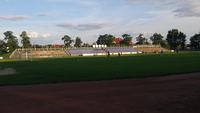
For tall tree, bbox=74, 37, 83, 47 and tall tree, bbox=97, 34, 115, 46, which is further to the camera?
tall tree, bbox=74, 37, 83, 47

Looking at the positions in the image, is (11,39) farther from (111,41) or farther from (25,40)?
(111,41)

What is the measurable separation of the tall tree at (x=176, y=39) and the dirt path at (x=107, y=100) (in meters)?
156

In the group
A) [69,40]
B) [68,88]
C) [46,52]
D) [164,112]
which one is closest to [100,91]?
[68,88]

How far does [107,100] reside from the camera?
1578 cm

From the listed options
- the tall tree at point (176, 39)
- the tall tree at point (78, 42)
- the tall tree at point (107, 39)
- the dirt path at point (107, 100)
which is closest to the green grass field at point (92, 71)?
Answer: the dirt path at point (107, 100)

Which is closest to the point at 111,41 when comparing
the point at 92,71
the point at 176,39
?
the point at 176,39

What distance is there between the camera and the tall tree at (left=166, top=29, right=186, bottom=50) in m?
173

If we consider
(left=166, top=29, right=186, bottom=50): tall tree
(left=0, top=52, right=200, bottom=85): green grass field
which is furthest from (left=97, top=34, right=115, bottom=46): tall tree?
(left=0, top=52, right=200, bottom=85): green grass field

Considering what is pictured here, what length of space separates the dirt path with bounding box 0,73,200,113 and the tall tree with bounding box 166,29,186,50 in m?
156

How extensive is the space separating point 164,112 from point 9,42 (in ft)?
511

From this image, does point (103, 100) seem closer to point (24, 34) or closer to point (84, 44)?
point (24, 34)

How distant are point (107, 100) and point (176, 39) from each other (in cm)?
16353

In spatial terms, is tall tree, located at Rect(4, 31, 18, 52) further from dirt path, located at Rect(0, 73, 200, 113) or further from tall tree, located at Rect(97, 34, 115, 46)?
dirt path, located at Rect(0, 73, 200, 113)

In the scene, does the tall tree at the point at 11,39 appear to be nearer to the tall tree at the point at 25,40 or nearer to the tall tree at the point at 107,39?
the tall tree at the point at 25,40
